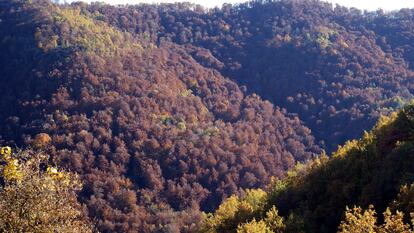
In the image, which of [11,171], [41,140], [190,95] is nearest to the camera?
[11,171]

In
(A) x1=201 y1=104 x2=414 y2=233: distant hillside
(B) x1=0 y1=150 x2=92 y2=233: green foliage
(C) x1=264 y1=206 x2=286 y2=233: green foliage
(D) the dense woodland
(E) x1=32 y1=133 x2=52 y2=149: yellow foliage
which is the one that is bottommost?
(B) x1=0 y1=150 x2=92 y2=233: green foliage

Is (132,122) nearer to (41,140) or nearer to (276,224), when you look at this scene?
(41,140)

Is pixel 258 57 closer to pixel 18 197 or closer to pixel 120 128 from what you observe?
pixel 120 128

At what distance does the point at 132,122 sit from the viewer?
86875 mm

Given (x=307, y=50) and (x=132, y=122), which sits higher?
(x=307, y=50)

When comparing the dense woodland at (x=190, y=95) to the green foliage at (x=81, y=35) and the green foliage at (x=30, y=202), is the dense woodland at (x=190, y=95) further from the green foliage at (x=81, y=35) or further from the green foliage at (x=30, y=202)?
the green foliage at (x=30, y=202)

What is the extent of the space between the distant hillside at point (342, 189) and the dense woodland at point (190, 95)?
40 cm

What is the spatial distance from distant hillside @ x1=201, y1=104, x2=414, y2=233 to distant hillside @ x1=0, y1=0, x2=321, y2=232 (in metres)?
30.5

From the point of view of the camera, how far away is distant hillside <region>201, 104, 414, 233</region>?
77.4 feet

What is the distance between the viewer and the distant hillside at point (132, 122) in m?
72.9

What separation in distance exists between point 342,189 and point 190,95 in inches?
3154

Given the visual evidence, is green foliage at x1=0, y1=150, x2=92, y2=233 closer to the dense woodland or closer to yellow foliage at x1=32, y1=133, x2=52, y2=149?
the dense woodland

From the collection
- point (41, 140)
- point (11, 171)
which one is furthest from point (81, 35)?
point (11, 171)

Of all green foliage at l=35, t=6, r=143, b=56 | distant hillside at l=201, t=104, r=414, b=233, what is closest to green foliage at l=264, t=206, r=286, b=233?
distant hillside at l=201, t=104, r=414, b=233
